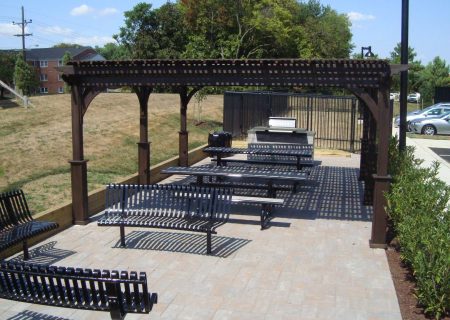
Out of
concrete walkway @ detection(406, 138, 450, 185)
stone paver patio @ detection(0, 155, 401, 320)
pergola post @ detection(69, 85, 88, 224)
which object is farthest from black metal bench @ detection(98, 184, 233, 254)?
concrete walkway @ detection(406, 138, 450, 185)

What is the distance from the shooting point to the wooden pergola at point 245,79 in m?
7.59

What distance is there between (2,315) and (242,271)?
2.87m

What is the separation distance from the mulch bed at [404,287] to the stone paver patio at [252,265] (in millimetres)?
89

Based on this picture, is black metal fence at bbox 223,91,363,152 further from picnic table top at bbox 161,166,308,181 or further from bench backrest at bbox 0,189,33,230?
bench backrest at bbox 0,189,33,230

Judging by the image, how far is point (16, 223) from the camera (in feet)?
22.4

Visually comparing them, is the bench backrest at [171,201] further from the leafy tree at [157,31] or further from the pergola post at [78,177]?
the leafy tree at [157,31]

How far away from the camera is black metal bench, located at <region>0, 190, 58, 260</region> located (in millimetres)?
6488

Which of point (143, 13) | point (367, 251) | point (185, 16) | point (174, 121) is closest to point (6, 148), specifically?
point (174, 121)

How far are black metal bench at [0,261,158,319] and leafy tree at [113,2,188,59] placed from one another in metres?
42.0

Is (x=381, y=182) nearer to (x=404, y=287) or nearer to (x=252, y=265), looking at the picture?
(x=404, y=287)

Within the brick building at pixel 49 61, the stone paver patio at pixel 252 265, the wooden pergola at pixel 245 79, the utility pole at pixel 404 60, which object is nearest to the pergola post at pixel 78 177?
the wooden pergola at pixel 245 79

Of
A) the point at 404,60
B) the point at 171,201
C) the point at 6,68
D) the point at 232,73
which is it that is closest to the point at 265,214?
the point at 171,201

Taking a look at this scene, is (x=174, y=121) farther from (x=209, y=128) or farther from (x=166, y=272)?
(x=166, y=272)

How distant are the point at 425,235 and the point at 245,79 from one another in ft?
13.4
